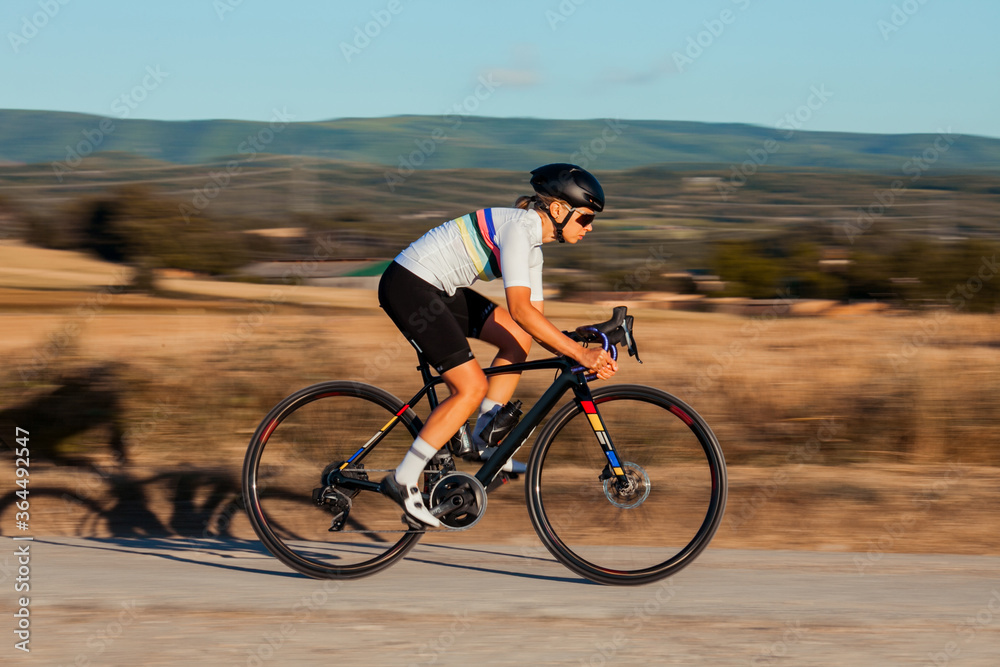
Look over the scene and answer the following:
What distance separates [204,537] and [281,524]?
3.62 ft

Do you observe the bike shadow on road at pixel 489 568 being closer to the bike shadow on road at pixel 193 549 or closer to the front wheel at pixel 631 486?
the front wheel at pixel 631 486

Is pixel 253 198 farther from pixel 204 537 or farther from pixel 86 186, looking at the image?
pixel 204 537

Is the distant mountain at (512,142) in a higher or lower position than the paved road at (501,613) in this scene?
higher

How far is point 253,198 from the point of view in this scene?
28.2m

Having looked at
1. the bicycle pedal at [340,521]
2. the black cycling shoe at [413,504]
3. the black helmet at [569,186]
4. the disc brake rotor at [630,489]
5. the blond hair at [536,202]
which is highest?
the black helmet at [569,186]

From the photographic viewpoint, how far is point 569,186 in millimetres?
4102

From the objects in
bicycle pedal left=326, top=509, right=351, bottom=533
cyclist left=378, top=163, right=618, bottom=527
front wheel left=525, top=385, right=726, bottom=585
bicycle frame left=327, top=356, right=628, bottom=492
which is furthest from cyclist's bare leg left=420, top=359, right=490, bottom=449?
bicycle pedal left=326, top=509, right=351, bottom=533

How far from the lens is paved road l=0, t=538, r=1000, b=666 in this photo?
11.1ft

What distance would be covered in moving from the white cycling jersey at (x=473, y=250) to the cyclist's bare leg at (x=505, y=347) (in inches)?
10.7

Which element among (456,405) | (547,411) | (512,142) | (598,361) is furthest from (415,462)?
(512,142)

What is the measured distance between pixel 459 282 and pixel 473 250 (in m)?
0.16

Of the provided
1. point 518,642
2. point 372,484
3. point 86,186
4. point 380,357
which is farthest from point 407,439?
point 86,186

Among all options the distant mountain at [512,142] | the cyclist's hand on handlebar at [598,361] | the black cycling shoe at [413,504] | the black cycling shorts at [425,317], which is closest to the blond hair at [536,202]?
the black cycling shorts at [425,317]

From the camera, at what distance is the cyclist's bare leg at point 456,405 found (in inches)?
165
